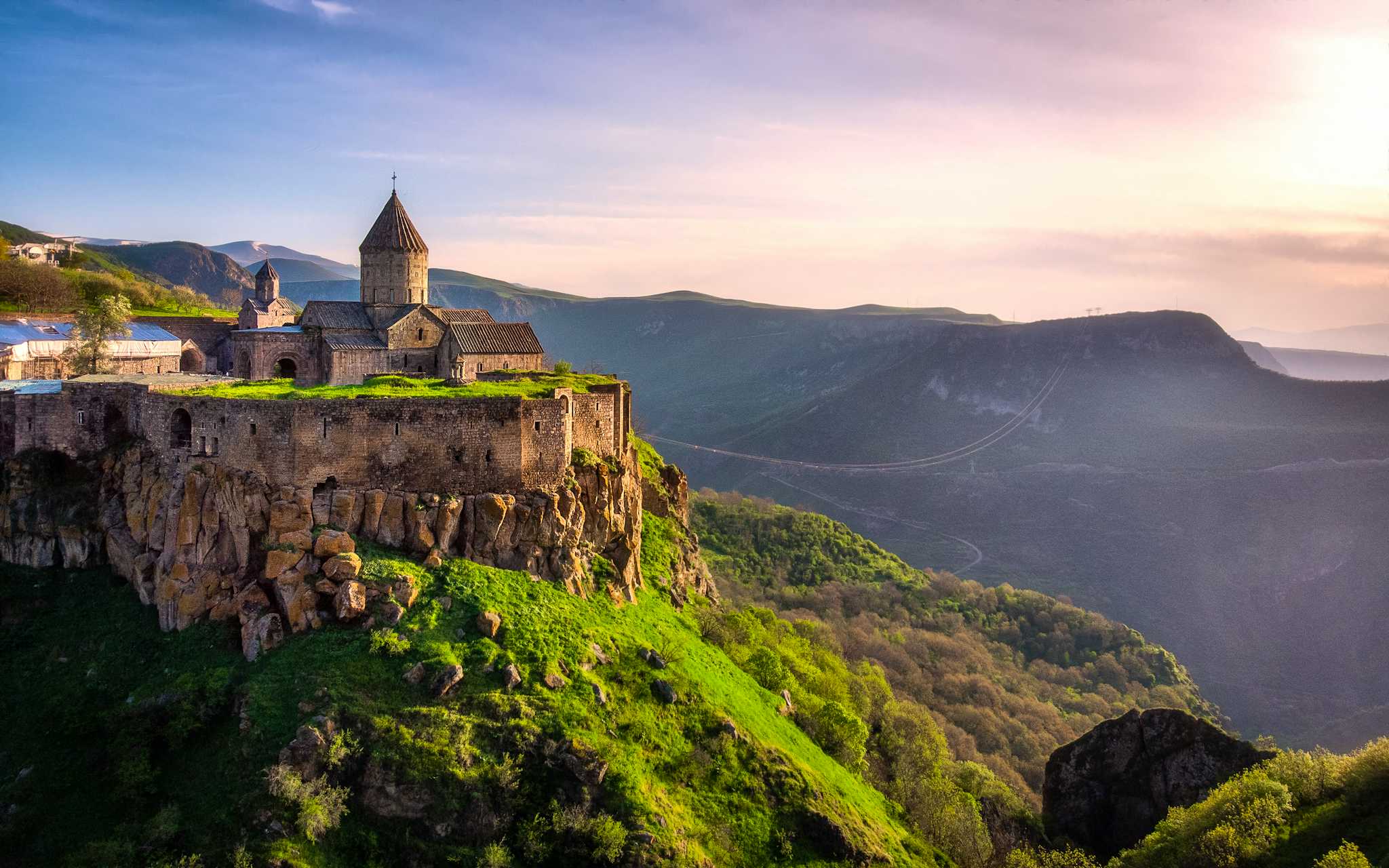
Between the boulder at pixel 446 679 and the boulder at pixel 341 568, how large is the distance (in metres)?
4.12

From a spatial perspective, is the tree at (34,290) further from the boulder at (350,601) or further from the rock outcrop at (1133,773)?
the rock outcrop at (1133,773)

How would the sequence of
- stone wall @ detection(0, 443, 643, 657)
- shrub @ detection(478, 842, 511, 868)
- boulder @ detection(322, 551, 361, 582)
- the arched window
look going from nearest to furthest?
shrub @ detection(478, 842, 511, 868) < boulder @ detection(322, 551, 361, 582) < stone wall @ detection(0, 443, 643, 657) < the arched window

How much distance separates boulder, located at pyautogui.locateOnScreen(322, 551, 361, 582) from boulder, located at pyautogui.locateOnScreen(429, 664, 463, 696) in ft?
13.5

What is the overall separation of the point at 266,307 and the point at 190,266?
368 feet

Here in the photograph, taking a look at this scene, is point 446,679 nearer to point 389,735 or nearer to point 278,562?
point 389,735

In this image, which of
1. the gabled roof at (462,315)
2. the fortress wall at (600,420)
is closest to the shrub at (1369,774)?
the fortress wall at (600,420)

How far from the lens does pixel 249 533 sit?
77.1ft

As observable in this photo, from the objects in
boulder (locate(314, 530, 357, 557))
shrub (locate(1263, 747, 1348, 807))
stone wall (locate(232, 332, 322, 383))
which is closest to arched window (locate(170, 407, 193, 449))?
boulder (locate(314, 530, 357, 557))

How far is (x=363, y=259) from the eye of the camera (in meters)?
38.9

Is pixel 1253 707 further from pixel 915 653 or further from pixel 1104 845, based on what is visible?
pixel 1104 845

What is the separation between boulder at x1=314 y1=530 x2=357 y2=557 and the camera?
23.0 meters

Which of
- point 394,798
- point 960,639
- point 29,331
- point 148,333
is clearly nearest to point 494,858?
point 394,798

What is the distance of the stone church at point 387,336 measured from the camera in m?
36.8

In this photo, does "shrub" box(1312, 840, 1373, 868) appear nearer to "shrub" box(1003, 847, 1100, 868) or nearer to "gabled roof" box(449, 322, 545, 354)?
"shrub" box(1003, 847, 1100, 868)
